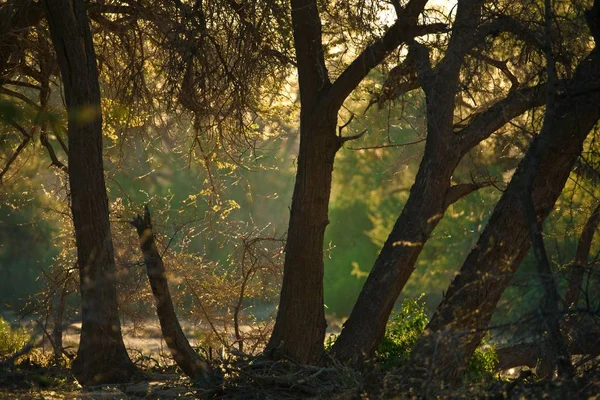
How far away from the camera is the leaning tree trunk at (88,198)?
10711mm

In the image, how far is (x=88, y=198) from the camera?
10883 millimetres

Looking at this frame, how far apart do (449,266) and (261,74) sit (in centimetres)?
2413

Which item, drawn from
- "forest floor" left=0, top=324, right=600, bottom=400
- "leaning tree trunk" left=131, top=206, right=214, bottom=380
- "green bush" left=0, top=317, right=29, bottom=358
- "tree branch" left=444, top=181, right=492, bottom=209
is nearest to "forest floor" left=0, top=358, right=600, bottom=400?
"forest floor" left=0, top=324, right=600, bottom=400

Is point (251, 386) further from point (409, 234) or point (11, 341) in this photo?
point (11, 341)

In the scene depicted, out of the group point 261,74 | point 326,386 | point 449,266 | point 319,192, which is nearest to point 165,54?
point 261,74

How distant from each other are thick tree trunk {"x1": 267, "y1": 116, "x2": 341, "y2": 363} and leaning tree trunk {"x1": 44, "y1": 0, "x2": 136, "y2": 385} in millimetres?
2048

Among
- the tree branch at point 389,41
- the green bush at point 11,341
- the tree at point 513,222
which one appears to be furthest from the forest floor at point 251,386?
the green bush at point 11,341

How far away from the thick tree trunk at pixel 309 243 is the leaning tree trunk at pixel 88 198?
205 cm

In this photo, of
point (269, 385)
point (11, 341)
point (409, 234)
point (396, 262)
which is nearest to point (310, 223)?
point (396, 262)

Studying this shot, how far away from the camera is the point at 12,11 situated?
12242 millimetres

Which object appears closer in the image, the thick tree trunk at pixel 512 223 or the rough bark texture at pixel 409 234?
the thick tree trunk at pixel 512 223

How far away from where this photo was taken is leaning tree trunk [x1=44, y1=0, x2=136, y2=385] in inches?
422

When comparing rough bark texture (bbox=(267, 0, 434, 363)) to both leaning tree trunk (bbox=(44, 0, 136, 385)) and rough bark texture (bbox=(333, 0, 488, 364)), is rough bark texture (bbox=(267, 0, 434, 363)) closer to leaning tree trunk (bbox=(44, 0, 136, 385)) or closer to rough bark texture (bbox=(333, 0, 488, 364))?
rough bark texture (bbox=(333, 0, 488, 364))

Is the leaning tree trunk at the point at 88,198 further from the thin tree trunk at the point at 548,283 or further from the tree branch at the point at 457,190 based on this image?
the thin tree trunk at the point at 548,283
